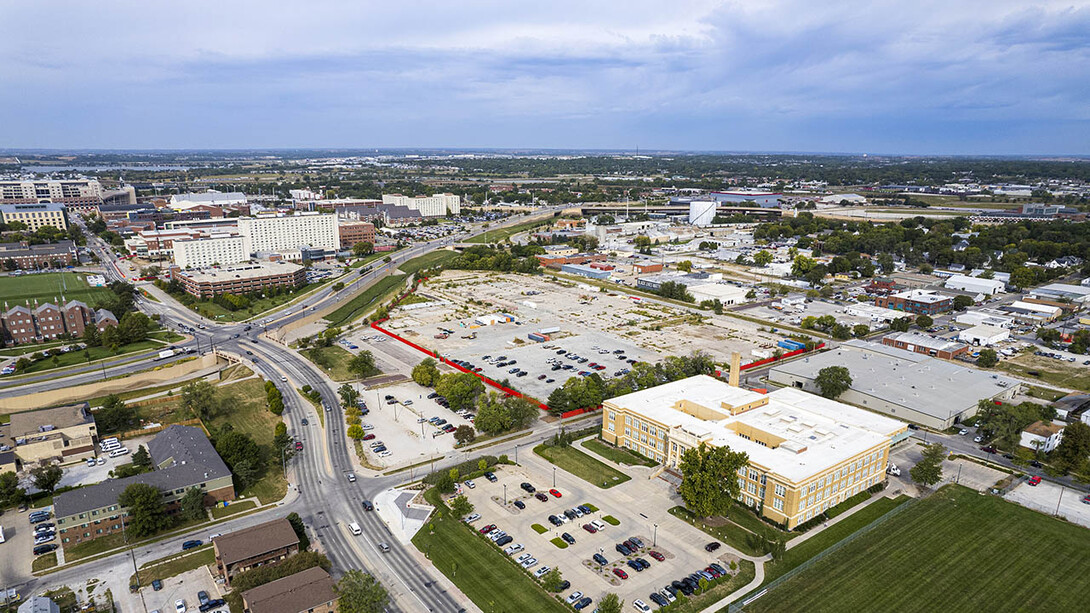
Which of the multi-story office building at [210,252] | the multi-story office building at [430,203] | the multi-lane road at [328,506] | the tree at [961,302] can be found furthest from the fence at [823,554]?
the multi-story office building at [430,203]

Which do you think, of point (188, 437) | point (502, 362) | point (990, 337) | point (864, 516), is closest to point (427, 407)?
point (502, 362)

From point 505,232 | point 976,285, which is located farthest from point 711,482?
point 505,232

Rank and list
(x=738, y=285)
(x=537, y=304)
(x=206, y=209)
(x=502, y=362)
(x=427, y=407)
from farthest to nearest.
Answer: (x=206, y=209) → (x=738, y=285) → (x=537, y=304) → (x=502, y=362) → (x=427, y=407)

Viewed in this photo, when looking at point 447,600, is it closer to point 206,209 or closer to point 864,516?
point 864,516

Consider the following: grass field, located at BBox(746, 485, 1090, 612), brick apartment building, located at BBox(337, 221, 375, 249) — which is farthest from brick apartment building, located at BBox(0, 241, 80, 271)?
grass field, located at BBox(746, 485, 1090, 612)

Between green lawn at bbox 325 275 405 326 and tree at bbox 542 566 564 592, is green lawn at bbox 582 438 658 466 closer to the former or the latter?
tree at bbox 542 566 564 592

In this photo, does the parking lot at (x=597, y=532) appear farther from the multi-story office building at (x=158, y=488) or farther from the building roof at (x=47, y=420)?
the building roof at (x=47, y=420)

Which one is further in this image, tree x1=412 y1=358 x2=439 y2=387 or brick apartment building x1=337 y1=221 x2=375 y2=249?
brick apartment building x1=337 y1=221 x2=375 y2=249
